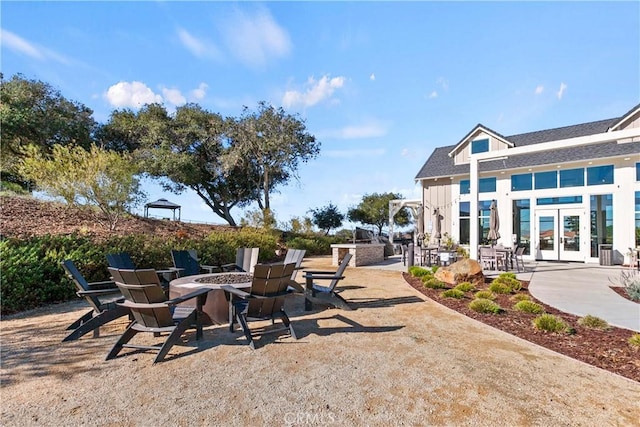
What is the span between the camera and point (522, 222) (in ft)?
49.8

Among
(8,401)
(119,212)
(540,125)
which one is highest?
(540,125)

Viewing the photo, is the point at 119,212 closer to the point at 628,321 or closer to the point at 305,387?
the point at 305,387

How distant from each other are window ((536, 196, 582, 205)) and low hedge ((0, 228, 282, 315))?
49.9 ft

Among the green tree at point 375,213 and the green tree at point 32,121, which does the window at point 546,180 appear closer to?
the green tree at point 375,213

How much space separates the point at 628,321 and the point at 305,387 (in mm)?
5378

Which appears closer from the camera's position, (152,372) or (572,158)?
(152,372)

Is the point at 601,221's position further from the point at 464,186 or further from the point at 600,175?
the point at 464,186

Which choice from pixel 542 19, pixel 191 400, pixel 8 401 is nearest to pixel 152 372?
pixel 191 400

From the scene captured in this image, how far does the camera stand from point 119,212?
11.1m

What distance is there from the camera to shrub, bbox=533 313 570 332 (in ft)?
15.2

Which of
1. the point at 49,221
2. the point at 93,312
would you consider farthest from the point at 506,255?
the point at 49,221

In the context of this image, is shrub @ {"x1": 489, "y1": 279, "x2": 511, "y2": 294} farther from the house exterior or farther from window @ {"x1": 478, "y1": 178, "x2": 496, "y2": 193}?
window @ {"x1": 478, "y1": 178, "x2": 496, "y2": 193}

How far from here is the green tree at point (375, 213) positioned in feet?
111

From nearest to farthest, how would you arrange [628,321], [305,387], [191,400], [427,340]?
[191,400] < [305,387] < [427,340] < [628,321]
